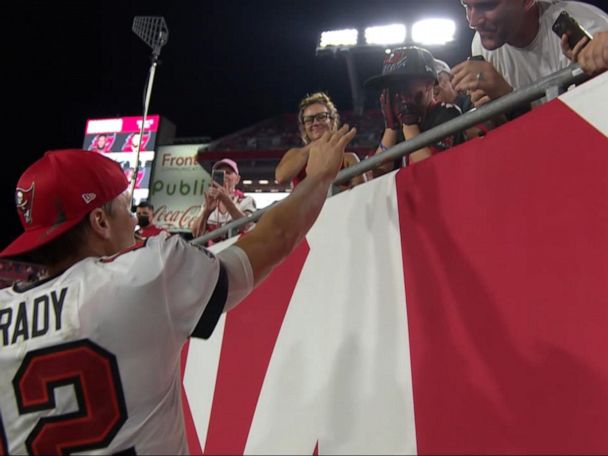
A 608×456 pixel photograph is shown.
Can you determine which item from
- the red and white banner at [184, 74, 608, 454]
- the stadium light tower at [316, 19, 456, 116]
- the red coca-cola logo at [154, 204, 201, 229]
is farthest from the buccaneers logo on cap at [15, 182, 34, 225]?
the red coca-cola logo at [154, 204, 201, 229]

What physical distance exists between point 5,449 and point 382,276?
1.40 metres

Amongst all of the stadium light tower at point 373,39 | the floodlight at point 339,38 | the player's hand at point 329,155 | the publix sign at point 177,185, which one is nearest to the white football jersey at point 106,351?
the player's hand at point 329,155

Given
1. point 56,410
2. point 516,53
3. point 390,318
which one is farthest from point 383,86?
point 56,410

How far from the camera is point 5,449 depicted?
1.43 meters

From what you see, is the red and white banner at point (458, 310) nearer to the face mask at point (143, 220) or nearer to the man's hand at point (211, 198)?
the man's hand at point (211, 198)

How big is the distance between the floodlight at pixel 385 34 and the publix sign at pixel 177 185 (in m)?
7.70

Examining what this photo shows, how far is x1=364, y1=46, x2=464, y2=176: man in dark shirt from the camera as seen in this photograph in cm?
235

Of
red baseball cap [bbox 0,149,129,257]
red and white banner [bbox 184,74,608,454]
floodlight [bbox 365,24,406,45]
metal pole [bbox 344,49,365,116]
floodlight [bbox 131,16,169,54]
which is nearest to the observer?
red baseball cap [bbox 0,149,129,257]

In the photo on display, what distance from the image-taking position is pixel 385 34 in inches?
778

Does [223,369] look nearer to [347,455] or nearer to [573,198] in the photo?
[347,455]

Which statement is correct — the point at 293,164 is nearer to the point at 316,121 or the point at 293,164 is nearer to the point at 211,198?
the point at 316,121

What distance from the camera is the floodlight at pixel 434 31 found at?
18453 millimetres

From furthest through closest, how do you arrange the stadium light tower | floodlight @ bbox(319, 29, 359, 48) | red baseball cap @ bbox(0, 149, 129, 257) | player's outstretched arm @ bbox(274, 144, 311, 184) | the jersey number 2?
floodlight @ bbox(319, 29, 359, 48) < the stadium light tower < player's outstretched arm @ bbox(274, 144, 311, 184) < red baseball cap @ bbox(0, 149, 129, 257) < the jersey number 2

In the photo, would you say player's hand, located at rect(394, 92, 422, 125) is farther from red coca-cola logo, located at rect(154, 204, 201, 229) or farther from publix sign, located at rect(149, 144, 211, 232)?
publix sign, located at rect(149, 144, 211, 232)
